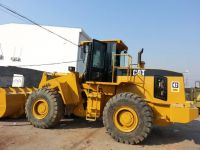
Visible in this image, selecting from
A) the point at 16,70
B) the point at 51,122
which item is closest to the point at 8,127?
the point at 51,122

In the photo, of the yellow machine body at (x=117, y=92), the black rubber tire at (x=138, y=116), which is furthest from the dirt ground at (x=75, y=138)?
the yellow machine body at (x=117, y=92)

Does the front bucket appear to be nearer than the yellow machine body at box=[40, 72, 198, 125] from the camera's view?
No

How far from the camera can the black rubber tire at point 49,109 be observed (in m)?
8.00

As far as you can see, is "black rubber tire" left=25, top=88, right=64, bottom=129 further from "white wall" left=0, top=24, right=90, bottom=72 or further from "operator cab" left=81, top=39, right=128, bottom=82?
"white wall" left=0, top=24, right=90, bottom=72

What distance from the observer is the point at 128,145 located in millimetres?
6637

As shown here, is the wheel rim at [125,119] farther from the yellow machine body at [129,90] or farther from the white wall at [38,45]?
the white wall at [38,45]

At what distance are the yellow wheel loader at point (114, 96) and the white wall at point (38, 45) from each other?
69.4 feet

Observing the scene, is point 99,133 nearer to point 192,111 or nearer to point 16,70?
point 192,111

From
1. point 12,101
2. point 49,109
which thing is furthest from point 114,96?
point 12,101

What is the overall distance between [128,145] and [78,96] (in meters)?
2.41

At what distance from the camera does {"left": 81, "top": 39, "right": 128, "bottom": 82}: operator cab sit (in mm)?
8336

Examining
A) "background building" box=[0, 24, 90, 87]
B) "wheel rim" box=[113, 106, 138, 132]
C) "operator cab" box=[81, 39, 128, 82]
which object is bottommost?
"wheel rim" box=[113, 106, 138, 132]

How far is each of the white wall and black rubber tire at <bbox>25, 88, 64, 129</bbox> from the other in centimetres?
2122

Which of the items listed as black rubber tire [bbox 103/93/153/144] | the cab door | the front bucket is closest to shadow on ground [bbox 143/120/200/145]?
black rubber tire [bbox 103/93/153/144]
